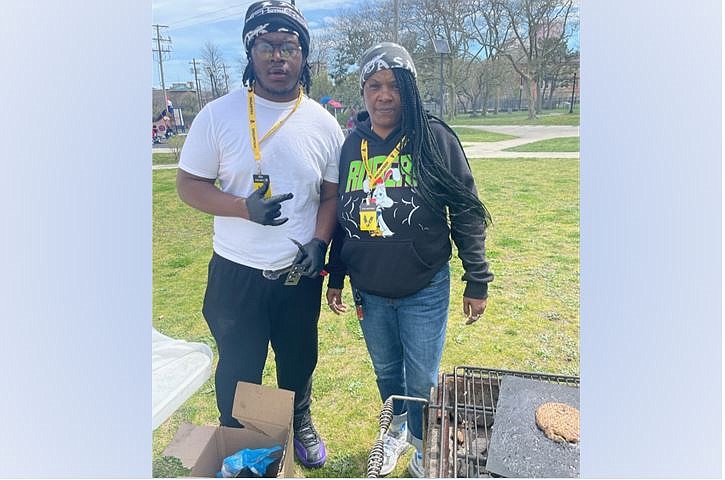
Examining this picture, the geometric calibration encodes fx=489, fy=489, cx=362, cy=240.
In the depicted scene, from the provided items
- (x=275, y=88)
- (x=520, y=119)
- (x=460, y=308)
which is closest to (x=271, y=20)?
(x=275, y=88)

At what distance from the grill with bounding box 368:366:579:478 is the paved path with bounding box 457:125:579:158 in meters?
0.86

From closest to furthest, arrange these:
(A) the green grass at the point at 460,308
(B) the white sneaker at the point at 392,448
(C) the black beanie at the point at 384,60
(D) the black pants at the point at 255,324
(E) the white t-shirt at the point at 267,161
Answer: (C) the black beanie at the point at 384,60 → (E) the white t-shirt at the point at 267,161 → (D) the black pants at the point at 255,324 → (B) the white sneaker at the point at 392,448 → (A) the green grass at the point at 460,308

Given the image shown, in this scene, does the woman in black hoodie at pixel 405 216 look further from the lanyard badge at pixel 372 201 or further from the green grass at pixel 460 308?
the green grass at pixel 460 308

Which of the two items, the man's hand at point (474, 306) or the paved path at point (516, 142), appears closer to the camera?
the man's hand at point (474, 306)

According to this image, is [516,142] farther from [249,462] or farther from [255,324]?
[249,462]

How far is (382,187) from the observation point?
5.06 feet

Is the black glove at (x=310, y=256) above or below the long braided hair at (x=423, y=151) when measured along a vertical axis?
below

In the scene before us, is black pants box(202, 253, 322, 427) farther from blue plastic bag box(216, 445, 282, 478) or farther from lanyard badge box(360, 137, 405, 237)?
lanyard badge box(360, 137, 405, 237)

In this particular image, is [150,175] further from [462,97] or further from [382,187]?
[462,97]

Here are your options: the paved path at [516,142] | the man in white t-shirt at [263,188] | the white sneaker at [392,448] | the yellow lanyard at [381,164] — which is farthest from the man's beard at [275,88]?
the white sneaker at [392,448]

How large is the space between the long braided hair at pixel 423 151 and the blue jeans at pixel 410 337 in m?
0.29

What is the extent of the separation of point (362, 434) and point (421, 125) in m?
1.40

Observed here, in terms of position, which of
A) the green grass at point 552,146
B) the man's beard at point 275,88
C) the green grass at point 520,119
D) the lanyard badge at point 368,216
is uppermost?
the man's beard at point 275,88

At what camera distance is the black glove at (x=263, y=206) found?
1.57 m
